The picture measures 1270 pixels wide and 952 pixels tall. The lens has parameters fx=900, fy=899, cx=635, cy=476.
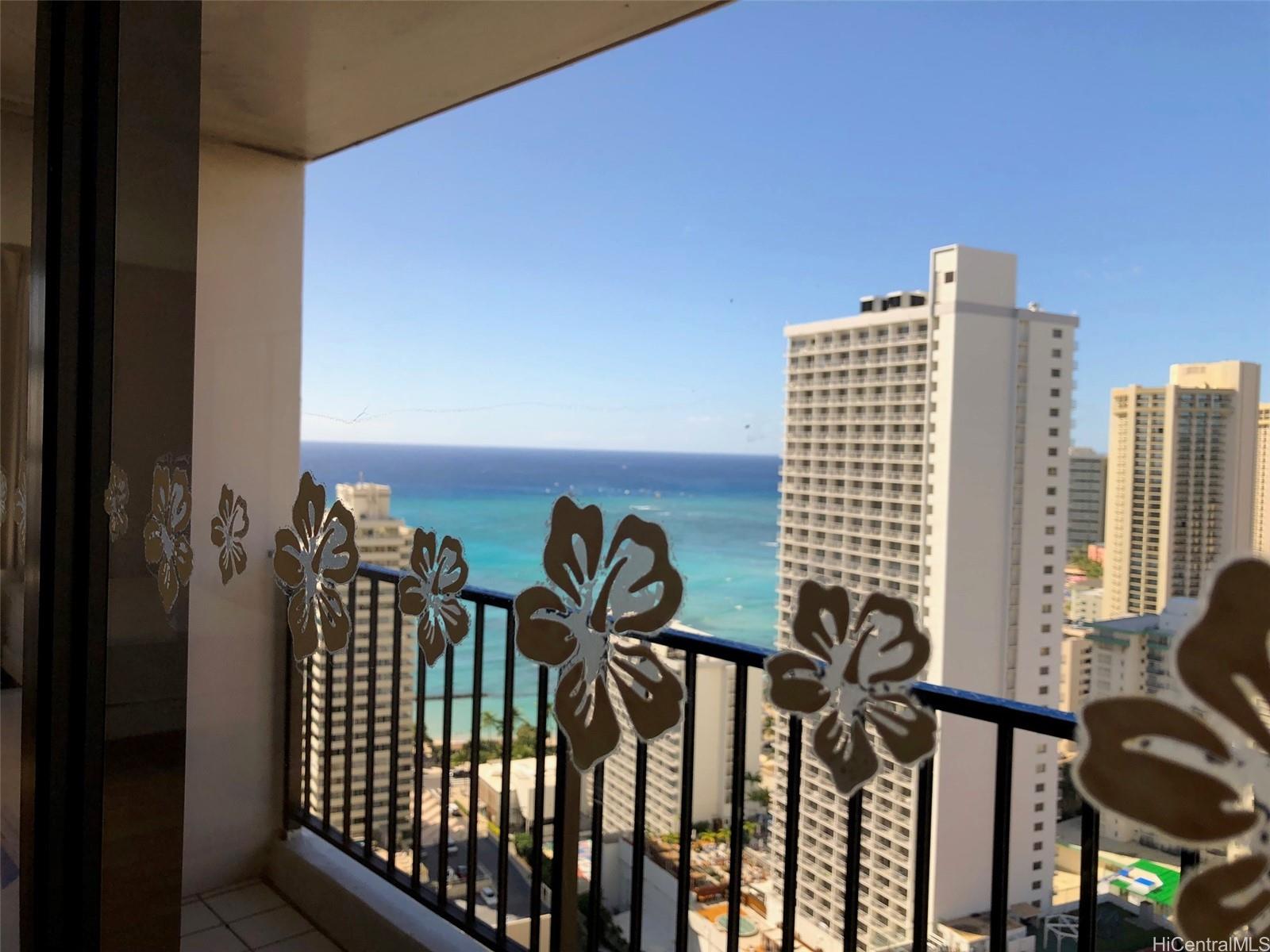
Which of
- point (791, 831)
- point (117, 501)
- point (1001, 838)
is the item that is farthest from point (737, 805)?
point (117, 501)

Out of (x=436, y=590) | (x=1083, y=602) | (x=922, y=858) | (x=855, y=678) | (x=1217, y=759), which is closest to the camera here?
(x=1217, y=759)

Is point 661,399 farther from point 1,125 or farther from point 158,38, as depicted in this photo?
point 1,125

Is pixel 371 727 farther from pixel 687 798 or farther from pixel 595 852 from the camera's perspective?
pixel 687 798

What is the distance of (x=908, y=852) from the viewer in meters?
0.99

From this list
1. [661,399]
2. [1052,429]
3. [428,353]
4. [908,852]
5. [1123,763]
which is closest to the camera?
[1123,763]

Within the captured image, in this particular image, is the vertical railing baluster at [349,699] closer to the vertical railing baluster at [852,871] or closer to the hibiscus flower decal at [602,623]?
the hibiscus flower decal at [602,623]

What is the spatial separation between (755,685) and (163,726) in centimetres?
143

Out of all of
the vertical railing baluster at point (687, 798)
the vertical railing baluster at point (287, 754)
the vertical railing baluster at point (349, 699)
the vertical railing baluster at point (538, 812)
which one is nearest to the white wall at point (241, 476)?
the vertical railing baluster at point (287, 754)

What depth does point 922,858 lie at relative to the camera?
1.00 meters

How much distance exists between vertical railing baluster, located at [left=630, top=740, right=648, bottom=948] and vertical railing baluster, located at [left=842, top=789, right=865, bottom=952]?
0.88 feet

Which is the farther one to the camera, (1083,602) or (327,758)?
(327,758)

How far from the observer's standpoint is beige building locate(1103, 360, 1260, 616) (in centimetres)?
63

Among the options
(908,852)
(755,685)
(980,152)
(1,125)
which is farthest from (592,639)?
(1,125)

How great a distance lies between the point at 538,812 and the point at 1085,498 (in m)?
0.96
